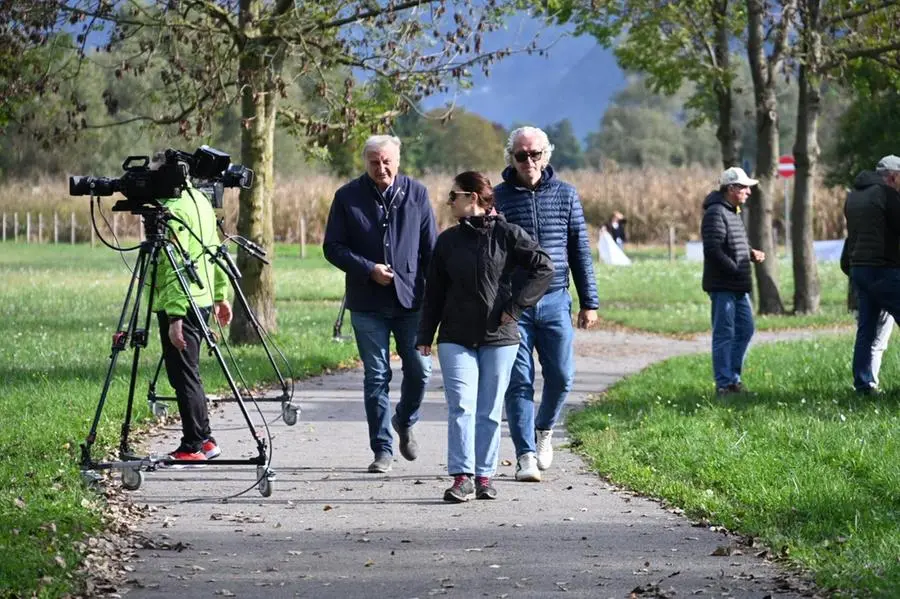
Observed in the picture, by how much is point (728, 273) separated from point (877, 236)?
1.24 meters

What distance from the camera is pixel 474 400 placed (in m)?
Answer: 9.48

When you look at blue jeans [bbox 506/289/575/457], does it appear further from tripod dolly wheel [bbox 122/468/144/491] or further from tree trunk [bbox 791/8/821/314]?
tree trunk [bbox 791/8/821/314]

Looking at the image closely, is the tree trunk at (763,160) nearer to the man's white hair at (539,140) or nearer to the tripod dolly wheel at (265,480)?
the man's white hair at (539,140)

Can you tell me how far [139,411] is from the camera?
496 inches

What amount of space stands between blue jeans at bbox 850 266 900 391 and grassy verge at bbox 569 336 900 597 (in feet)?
0.74

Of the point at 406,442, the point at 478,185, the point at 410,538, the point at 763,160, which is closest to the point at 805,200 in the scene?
the point at 763,160

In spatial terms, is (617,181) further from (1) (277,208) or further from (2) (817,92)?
(2) (817,92)

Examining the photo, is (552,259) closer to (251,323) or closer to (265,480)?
(265,480)

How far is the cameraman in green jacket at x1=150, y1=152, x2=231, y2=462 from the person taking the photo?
971cm

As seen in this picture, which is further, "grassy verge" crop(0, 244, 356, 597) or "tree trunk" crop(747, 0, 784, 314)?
"tree trunk" crop(747, 0, 784, 314)

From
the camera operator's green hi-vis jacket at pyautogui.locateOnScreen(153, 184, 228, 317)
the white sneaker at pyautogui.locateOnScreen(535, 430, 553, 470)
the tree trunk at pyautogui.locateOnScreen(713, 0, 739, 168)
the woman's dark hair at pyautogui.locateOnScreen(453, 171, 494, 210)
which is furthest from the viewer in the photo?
the tree trunk at pyautogui.locateOnScreen(713, 0, 739, 168)

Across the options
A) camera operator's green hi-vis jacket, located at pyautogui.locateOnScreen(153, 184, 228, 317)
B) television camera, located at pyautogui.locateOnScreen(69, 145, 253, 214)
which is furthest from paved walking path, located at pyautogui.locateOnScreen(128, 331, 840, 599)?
television camera, located at pyautogui.locateOnScreen(69, 145, 253, 214)

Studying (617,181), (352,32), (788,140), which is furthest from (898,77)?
(788,140)

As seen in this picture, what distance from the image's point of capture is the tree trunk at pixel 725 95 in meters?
26.4
